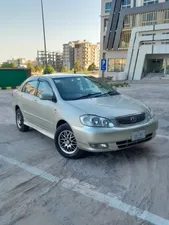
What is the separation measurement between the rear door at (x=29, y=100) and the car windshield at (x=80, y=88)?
83 cm

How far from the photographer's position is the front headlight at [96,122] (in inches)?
140

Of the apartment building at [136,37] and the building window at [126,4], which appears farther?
the building window at [126,4]

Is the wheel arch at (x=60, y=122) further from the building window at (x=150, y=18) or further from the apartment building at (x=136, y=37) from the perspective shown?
the building window at (x=150, y=18)

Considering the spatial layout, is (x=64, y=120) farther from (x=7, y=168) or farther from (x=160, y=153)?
(x=160, y=153)

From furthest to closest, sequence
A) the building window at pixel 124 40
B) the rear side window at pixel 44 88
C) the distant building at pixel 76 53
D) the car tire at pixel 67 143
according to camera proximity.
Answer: the distant building at pixel 76 53, the building window at pixel 124 40, the rear side window at pixel 44 88, the car tire at pixel 67 143

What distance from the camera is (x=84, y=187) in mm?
3111

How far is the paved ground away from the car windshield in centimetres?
125

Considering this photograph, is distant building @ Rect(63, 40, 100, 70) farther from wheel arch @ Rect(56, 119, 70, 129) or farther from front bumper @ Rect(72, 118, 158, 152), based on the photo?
front bumper @ Rect(72, 118, 158, 152)

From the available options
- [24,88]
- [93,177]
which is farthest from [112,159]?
[24,88]

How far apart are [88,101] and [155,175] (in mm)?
1804

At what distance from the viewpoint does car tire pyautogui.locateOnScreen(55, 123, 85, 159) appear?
397 centimetres

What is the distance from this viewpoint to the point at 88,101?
416 centimetres

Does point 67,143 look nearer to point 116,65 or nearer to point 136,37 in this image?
point 136,37

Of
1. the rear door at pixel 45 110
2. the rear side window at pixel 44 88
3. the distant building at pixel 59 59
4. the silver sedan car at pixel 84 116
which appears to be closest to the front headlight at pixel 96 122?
the silver sedan car at pixel 84 116
